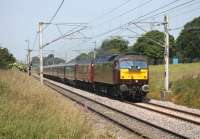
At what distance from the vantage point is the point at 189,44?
91.9m

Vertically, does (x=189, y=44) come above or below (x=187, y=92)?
above

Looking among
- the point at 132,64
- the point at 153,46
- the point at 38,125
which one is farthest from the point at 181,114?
the point at 153,46

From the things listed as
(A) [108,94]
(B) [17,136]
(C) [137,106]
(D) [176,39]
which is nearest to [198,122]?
(C) [137,106]

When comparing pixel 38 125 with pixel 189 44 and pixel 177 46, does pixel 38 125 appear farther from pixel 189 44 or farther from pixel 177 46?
pixel 177 46

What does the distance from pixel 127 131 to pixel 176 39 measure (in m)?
87.4

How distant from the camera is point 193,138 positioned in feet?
47.9

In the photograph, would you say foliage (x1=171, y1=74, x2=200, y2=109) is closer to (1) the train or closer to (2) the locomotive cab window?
(1) the train

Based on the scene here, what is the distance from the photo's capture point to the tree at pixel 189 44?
90250mm

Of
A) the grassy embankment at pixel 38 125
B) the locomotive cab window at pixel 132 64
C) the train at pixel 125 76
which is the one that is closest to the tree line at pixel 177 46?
the train at pixel 125 76

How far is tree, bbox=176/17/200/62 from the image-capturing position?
90.2 metres

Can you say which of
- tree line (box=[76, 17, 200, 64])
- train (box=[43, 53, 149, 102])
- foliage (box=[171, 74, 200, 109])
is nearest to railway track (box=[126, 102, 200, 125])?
foliage (box=[171, 74, 200, 109])

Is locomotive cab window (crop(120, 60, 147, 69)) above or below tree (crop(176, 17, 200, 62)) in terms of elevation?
below

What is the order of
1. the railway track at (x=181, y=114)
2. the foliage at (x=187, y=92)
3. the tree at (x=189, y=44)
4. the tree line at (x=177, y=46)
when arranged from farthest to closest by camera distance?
the tree line at (x=177, y=46) → the tree at (x=189, y=44) → the foliage at (x=187, y=92) → the railway track at (x=181, y=114)

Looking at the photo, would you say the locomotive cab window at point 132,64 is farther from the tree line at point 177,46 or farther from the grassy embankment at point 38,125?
the tree line at point 177,46
